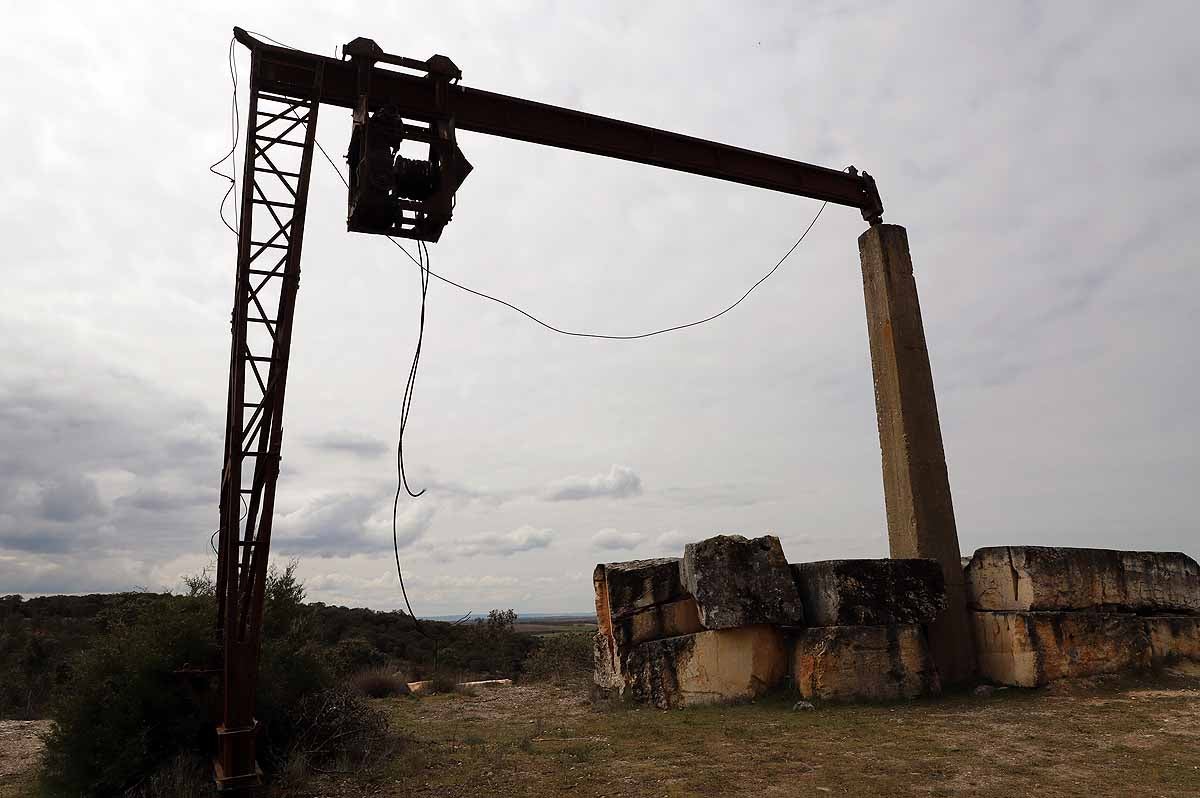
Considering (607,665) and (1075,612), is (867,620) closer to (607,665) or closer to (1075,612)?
(1075,612)

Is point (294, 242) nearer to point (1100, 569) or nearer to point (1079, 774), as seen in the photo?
point (1079, 774)

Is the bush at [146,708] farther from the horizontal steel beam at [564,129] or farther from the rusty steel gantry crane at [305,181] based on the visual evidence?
the horizontal steel beam at [564,129]

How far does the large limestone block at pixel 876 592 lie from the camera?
33.9ft

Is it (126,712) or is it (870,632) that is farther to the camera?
(870,632)

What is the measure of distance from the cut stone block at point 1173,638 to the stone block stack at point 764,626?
328cm

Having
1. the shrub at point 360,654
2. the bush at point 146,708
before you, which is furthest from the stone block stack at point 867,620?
the shrub at point 360,654

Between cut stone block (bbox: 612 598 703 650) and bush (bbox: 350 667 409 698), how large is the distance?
492 centimetres

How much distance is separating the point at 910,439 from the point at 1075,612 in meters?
3.16

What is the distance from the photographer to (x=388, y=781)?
6.89 metres

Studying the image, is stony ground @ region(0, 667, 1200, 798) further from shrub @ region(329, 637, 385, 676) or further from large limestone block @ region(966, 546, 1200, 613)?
shrub @ region(329, 637, 385, 676)

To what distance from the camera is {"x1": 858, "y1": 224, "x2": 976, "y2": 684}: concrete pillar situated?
11094mm

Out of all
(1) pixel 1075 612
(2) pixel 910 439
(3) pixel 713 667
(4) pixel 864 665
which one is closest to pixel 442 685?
(3) pixel 713 667

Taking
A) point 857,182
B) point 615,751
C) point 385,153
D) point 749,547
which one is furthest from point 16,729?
point 857,182

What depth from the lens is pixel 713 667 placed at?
1076 cm
